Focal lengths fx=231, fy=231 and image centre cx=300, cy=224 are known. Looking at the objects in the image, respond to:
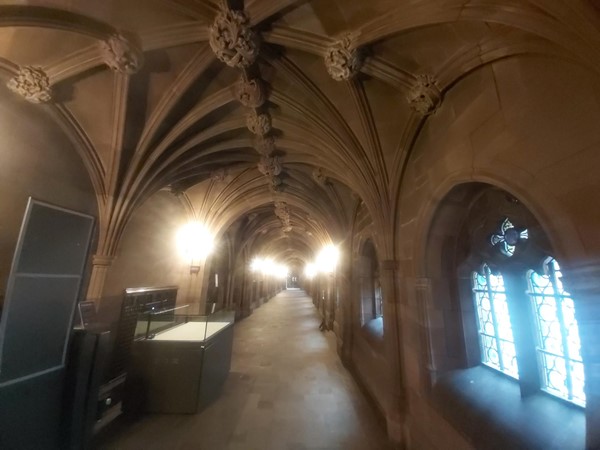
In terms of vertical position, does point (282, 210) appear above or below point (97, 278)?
above

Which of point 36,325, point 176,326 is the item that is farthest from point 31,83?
point 176,326

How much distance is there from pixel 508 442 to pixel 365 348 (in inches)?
133

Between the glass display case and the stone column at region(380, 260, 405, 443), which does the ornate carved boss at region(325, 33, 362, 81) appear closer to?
the stone column at region(380, 260, 405, 443)

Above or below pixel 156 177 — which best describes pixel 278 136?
above

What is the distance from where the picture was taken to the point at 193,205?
6875 mm

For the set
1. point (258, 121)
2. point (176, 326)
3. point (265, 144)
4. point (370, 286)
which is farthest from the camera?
point (370, 286)

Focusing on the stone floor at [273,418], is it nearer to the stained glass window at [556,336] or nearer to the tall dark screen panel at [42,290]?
the tall dark screen panel at [42,290]

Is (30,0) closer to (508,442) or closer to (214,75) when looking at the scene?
(214,75)

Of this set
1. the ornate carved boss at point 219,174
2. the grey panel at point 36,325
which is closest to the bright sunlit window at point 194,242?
the ornate carved boss at point 219,174

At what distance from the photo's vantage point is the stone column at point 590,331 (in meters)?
1.16

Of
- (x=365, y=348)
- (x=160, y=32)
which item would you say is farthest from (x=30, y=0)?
(x=365, y=348)

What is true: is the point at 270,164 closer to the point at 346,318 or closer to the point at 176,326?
the point at 176,326

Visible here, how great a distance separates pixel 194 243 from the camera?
22.3 ft

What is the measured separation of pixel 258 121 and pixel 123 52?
1.88 m
